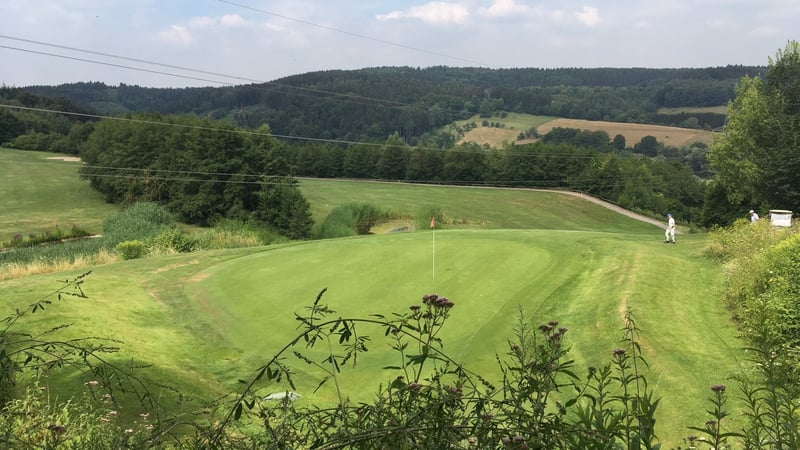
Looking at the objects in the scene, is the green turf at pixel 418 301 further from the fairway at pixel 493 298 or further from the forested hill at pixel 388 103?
the forested hill at pixel 388 103

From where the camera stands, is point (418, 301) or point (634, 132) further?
point (634, 132)

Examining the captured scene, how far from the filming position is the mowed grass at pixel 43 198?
4519 cm

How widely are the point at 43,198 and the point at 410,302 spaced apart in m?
59.6

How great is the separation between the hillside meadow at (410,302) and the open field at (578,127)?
7692 centimetres

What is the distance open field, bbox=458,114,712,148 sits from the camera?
98062mm

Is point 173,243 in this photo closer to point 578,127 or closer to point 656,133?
point 578,127

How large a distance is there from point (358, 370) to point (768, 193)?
32234mm

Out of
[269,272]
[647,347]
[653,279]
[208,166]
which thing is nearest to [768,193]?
[653,279]

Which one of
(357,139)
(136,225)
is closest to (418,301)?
(136,225)

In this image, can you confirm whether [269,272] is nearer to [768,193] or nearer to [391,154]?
[768,193]

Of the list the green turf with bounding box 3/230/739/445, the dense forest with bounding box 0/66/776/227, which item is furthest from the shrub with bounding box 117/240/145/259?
the dense forest with bounding box 0/66/776/227

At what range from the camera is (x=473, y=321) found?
964 centimetres

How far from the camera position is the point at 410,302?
34.2ft

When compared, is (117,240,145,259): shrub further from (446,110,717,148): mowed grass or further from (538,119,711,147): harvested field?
(538,119,711,147): harvested field
